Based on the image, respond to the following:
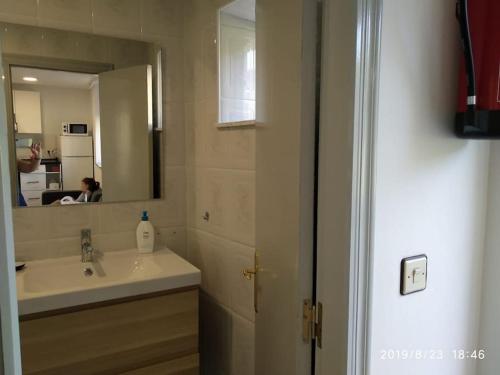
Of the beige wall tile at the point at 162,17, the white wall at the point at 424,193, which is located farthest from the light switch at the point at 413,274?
the beige wall tile at the point at 162,17

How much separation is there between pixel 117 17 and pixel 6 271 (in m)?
1.58

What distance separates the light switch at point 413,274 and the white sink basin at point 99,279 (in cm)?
87

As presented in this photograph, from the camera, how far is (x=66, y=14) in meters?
1.61

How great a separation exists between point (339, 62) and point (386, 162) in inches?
9.4

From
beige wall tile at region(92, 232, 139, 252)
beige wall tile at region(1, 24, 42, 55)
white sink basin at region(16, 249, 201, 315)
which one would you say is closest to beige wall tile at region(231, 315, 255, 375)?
white sink basin at region(16, 249, 201, 315)

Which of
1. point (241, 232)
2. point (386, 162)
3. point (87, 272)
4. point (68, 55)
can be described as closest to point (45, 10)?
point (68, 55)

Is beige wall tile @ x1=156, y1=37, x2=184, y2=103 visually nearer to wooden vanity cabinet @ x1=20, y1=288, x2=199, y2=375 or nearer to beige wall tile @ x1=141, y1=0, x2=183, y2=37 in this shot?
beige wall tile @ x1=141, y1=0, x2=183, y2=37

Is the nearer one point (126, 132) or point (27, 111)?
point (27, 111)

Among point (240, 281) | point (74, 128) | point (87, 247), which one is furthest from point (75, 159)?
point (240, 281)

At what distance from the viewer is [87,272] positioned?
1.61 m

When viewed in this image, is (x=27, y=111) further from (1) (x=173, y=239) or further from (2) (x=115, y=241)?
(1) (x=173, y=239)

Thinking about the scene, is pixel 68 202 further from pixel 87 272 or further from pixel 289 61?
pixel 289 61

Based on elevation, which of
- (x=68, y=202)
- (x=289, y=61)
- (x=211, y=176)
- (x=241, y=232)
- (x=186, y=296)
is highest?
(x=289, y=61)

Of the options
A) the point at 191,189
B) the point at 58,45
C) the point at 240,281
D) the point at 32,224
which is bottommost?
the point at 240,281
